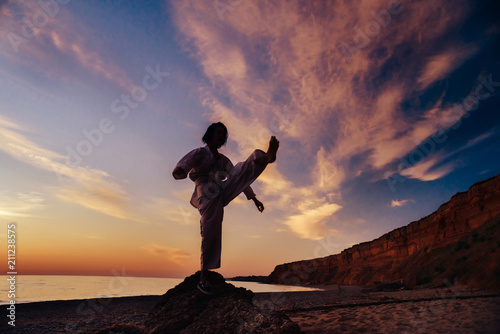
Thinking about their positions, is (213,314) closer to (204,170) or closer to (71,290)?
(204,170)

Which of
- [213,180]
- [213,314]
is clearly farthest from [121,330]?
[213,180]

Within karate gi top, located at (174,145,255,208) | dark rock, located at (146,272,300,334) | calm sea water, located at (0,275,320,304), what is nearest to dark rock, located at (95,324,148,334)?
dark rock, located at (146,272,300,334)

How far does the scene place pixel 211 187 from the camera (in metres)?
4.03

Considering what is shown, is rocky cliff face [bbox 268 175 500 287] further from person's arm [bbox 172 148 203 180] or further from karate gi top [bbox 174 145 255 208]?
person's arm [bbox 172 148 203 180]

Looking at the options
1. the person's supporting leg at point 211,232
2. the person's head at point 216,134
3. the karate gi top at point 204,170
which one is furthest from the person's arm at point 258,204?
the person's head at point 216,134

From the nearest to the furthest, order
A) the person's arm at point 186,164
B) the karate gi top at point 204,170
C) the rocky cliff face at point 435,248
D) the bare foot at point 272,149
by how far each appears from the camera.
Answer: the bare foot at point 272,149, the person's arm at point 186,164, the karate gi top at point 204,170, the rocky cliff face at point 435,248

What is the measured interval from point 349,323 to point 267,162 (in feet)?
8.02

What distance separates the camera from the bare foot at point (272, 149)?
338 centimetres

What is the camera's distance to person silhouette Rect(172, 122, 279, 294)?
3.79 meters

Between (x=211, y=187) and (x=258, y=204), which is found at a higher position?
(x=211, y=187)

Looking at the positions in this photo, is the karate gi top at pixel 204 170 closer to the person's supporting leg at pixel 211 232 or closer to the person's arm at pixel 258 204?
the person's supporting leg at pixel 211 232

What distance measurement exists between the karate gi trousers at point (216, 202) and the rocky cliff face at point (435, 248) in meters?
9.07

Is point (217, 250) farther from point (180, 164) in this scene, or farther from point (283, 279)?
point (283, 279)

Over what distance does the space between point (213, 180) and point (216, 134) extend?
2.43ft
